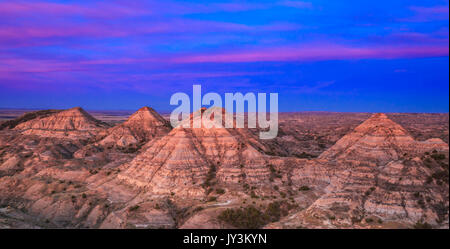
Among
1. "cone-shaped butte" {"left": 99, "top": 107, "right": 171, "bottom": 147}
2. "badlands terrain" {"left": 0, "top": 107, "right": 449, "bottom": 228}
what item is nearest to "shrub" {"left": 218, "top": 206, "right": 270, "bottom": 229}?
"badlands terrain" {"left": 0, "top": 107, "right": 449, "bottom": 228}

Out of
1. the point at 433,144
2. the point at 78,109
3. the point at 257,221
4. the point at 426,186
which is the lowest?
the point at 257,221

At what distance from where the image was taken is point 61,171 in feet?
239

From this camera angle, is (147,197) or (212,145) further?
(212,145)

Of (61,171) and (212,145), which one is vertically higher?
(212,145)

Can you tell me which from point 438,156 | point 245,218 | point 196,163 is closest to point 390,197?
point 438,156

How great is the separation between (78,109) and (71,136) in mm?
15905

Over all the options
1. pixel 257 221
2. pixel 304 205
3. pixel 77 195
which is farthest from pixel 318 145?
pixel 77 195

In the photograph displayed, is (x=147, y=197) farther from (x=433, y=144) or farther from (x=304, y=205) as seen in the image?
(x=433, y=144)

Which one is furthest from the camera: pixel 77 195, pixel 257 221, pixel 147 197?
pixel 77 195

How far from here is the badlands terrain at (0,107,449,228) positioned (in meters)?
38.4

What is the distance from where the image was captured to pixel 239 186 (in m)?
55.1

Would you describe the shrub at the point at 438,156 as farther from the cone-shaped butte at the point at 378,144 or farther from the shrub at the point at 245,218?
the shrub at the point at 245,218

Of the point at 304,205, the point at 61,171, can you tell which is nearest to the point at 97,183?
the point at 61,171
